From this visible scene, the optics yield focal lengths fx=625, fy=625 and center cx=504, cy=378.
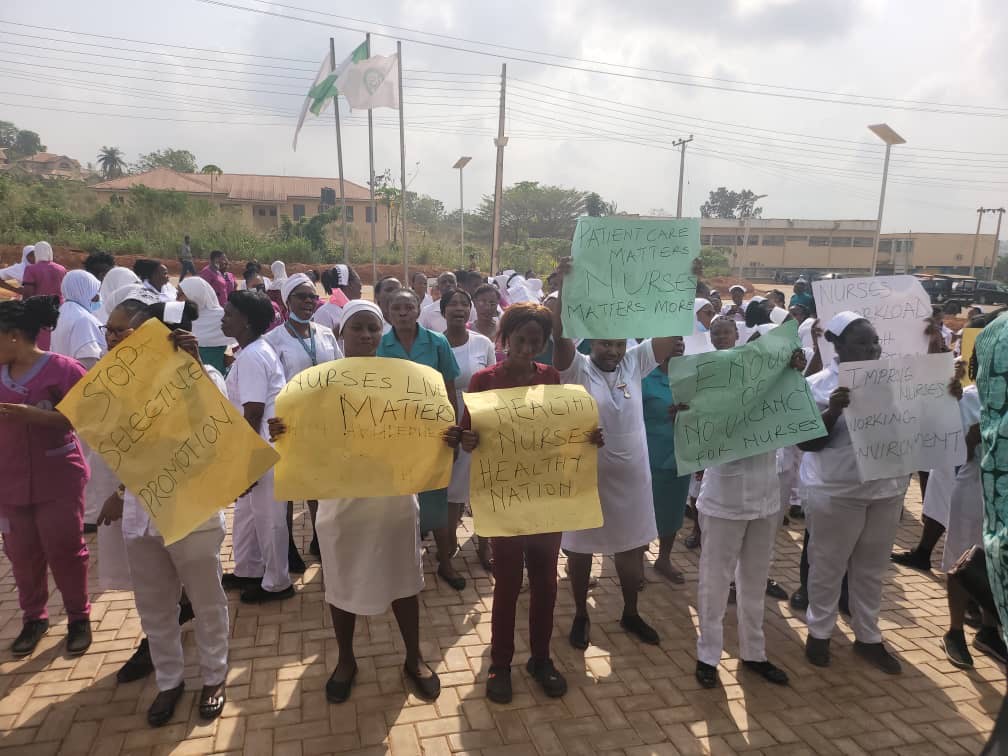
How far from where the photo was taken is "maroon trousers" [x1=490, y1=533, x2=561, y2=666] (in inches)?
123

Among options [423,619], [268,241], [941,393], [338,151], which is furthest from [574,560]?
[268,241]

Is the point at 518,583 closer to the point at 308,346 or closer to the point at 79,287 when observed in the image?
the point at 308,346

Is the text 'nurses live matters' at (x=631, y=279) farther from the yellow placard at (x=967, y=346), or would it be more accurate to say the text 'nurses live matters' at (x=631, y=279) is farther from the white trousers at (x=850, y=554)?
the yellow placard at (x=967, y=346)

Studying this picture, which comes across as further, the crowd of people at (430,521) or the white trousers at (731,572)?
the white trousers at (731,572)

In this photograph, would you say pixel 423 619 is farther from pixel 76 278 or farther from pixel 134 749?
pixel 76 278

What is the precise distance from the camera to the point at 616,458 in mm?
3510

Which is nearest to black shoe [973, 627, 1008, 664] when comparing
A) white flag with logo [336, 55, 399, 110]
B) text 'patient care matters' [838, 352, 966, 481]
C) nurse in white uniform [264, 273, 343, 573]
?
text 'patient care matters' [838, 352, 966, 481]

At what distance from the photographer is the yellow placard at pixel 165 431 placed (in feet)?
8.56

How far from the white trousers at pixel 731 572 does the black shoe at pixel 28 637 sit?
12.3 feet

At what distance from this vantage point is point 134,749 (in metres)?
2.82

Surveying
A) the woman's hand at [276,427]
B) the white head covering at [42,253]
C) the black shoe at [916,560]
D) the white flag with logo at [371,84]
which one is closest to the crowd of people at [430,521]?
the woman's hand at [276,427]

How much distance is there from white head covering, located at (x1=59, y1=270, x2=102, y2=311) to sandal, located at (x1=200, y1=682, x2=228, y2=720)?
474 cm

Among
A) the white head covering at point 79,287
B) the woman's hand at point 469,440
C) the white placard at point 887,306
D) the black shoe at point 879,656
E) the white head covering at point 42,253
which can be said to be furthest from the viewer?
the white head covering at point 42,253

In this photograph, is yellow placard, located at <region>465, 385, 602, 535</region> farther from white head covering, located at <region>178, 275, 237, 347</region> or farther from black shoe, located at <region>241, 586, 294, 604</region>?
white head covering, located at <region>178, 275, 237, 347</region>
